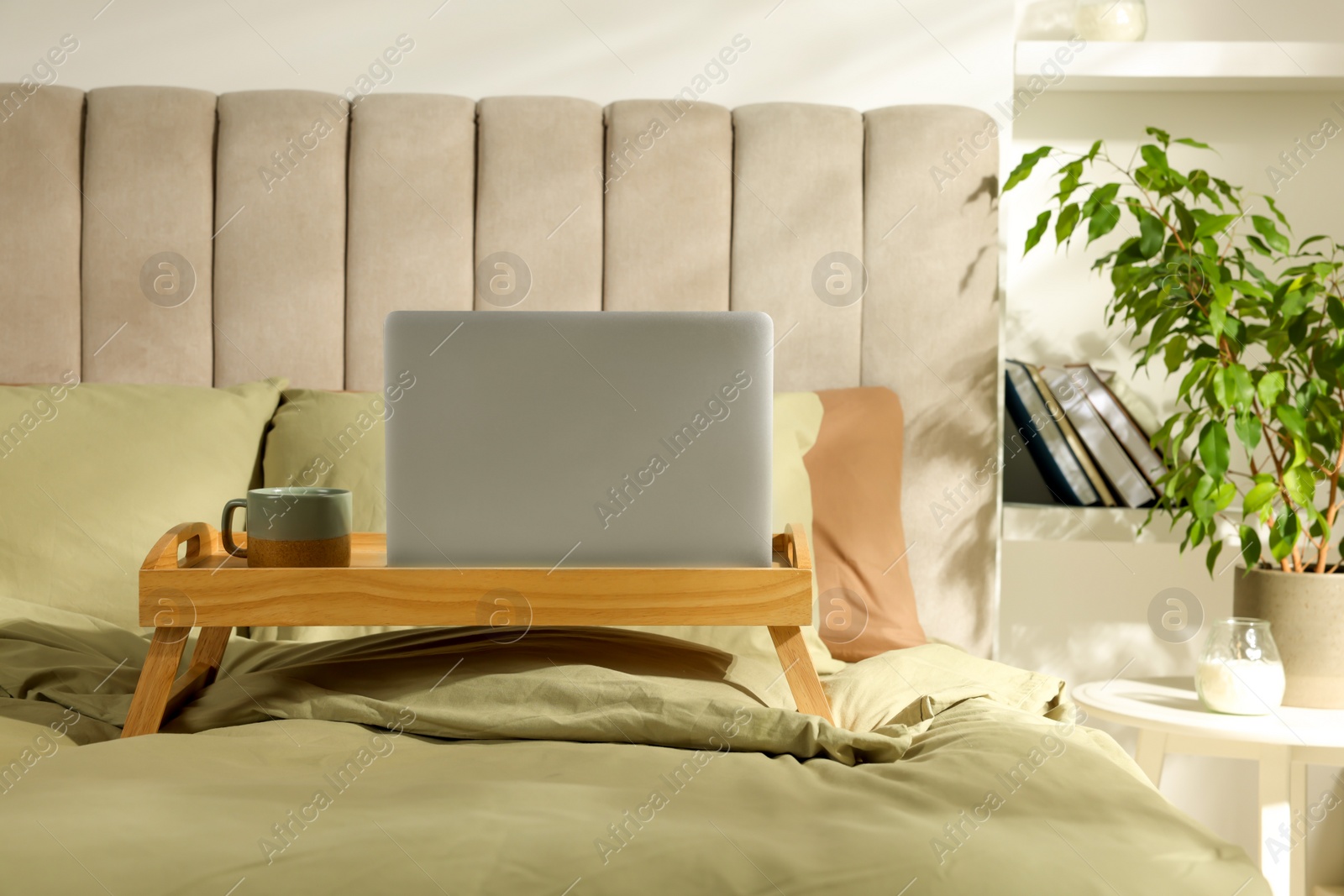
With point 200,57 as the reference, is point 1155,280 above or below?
below

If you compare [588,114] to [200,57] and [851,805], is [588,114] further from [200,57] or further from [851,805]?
[851,805]

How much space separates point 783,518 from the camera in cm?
149

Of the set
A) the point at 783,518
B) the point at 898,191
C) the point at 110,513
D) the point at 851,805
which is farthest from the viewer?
the point at 898,191

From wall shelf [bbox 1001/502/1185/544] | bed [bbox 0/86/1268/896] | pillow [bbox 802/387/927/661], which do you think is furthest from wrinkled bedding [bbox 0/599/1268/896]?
wall shelf [bbox 1001/502/1185/544]

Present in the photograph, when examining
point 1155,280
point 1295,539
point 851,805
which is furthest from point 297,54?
point 1295,539


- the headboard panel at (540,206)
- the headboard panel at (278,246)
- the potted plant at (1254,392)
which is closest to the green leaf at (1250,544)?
the potted plant at (1254,392)

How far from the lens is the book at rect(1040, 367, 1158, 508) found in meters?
1.79

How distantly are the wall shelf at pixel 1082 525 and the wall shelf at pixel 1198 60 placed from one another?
761 millimetres

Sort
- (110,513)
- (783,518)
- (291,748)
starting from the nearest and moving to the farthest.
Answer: (291,748), (110,513), (783,518)

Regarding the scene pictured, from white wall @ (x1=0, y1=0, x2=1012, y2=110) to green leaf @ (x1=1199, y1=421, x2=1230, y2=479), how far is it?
78cm

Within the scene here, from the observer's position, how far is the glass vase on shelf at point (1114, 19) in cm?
184

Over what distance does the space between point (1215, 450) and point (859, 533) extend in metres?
0.52

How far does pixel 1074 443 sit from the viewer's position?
6.02ft

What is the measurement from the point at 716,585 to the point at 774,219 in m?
1.07
